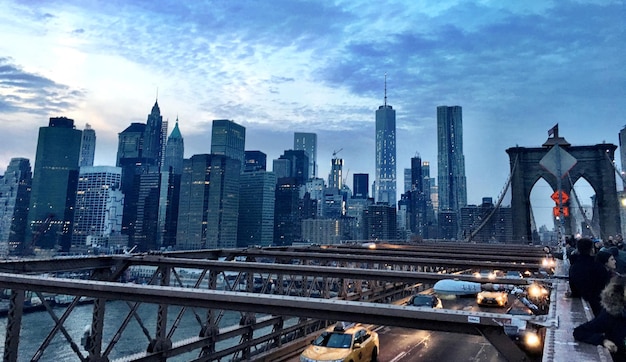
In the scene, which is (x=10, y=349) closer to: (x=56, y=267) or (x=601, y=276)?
(x=56, y=267)

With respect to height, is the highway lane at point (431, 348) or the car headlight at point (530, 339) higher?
the car headlight at point (530, 339)

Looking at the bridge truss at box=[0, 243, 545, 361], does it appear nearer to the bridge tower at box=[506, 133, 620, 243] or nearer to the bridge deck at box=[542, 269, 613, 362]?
the bridge deck at box=[542, 269, 613, 362]

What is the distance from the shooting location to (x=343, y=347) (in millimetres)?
14531

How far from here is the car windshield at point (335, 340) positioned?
14688 mm

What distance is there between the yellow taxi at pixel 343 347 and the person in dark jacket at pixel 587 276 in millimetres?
8473

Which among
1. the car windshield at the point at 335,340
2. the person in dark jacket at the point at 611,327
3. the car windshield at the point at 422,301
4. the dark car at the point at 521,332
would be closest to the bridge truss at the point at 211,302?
the dark car at the point at 521,332

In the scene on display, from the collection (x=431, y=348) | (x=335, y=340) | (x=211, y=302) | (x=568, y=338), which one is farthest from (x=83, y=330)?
(x=568, y=338)

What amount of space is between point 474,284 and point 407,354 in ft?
32.7

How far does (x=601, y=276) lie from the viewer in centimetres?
677

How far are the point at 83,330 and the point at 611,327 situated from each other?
186 ft

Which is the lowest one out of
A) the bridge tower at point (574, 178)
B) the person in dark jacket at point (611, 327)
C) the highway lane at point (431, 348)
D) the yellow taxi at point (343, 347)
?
A: the highway lane at point (431, 348)

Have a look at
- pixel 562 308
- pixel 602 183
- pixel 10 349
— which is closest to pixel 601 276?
pixel 562 308

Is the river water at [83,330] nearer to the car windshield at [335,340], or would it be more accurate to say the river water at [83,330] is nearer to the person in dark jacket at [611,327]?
the car windshield at [335,340]

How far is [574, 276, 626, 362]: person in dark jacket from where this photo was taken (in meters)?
4.36
